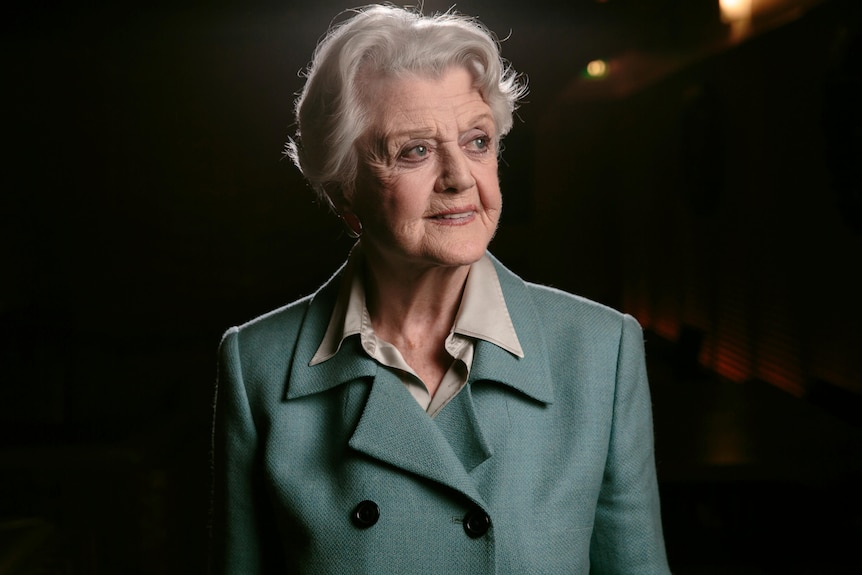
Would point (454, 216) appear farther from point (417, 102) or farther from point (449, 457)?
point (449, 457)

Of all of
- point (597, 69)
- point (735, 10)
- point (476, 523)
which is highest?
point (735, 10)

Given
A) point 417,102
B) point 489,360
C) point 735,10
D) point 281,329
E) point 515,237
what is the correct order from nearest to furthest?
point 417,102, point 489,360, point 281,329, point 515,237, point 735,10

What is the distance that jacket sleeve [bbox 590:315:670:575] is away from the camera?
1.36 meters

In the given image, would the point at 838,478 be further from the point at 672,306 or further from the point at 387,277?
the point at 387,277

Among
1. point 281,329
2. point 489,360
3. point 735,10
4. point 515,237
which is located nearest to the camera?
point 489,360

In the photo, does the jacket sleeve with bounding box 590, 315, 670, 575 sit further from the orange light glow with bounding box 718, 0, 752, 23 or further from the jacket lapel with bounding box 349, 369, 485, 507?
the orange light glow with bounding box 718, 0, 752, 23

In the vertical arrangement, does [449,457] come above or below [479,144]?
below

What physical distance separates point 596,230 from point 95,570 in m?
1.66

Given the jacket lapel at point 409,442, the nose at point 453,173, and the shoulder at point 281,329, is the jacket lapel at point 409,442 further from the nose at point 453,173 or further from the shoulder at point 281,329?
the nose at point 453,173

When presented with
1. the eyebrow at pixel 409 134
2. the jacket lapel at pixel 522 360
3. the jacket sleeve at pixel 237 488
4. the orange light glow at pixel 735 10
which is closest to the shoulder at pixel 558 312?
the jacket lapel at pixel 522 360

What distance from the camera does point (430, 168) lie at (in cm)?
125

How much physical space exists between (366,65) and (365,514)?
2.39 ft

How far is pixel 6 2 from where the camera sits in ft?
6.36

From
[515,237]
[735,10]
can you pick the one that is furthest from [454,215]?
[735,10]
